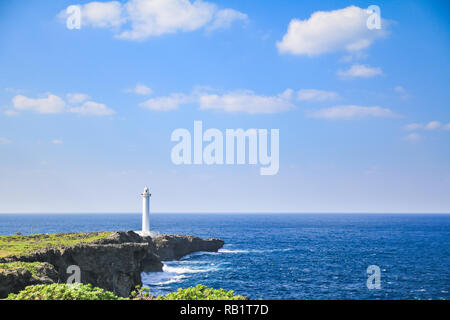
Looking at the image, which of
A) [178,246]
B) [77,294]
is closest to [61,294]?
[77,294]

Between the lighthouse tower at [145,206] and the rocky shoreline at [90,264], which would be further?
the lighthouse tower at [145,206]

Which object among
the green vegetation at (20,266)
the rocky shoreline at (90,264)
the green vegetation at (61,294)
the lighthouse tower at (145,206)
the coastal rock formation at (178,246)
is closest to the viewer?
the green vegetation at (61,294)

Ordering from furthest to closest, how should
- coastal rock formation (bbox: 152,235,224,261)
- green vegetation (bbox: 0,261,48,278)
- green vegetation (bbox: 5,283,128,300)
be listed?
coastal rock formation (bbox: 152,235,224,261) → green vegetation (bbox: 0,261,48,278) → green vegetation (bbox: 5,283,128,300)

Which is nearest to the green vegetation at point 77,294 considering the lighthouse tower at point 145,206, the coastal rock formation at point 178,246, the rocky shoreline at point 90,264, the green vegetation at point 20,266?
the rocky shoreline at point 90,264

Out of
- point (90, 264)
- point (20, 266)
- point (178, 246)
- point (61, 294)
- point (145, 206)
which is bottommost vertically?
point (178, 246)

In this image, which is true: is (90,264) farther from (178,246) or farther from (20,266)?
(178,246)

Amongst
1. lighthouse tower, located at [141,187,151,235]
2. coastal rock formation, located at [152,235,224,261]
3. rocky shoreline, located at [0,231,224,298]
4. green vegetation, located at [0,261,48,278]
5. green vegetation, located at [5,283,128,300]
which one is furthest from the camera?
coastal rock formation, located at [152,235,224,261]

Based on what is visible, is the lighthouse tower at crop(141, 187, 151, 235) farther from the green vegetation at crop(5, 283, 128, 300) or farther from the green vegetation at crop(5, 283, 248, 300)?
the green vegetation at crop(5, 283, 128, 300)

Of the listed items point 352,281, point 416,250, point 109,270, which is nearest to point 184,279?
point 109,270

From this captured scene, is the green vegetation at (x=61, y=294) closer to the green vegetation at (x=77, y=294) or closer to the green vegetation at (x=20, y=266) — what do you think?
the green vegetation at (x=77, y=294)

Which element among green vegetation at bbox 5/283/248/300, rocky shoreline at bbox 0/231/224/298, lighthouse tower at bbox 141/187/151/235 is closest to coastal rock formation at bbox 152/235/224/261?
lighthouse tower at bbox 141/187/151/235

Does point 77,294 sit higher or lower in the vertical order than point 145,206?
higher

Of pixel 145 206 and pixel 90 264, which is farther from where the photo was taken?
pixel 145 206

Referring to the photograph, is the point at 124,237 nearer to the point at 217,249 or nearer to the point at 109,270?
the point at 109,270
